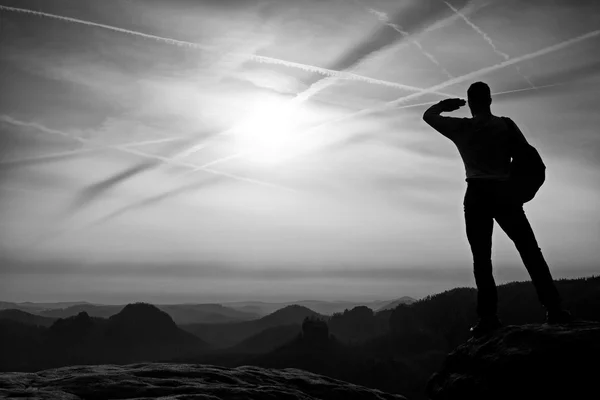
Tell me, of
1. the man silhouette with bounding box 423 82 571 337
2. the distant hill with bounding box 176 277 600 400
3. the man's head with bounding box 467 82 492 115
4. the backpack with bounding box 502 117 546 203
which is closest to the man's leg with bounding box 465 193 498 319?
the man silhouette with bounding box 423 82 571 337

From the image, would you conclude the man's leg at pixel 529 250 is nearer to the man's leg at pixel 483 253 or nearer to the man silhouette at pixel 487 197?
the man silhouette at pixel 487 197

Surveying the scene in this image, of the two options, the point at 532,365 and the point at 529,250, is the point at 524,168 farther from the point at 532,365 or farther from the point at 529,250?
the point at 532,365

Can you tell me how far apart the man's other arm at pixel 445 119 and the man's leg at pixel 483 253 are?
1319 mm

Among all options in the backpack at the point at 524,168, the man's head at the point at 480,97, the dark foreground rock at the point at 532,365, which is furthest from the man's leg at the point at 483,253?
the man's head at the point at 480,97

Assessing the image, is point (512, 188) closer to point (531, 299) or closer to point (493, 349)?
point (493, 349)

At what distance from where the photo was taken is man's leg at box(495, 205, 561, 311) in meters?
7.59

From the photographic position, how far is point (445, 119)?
841 centimetres

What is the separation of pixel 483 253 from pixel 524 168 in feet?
5.76

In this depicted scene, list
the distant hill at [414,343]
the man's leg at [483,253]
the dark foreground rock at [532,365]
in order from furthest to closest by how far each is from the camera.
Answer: the distant hill at [414,343]
the man's leg at [483,253]
the dark foreground rock at [532,365]

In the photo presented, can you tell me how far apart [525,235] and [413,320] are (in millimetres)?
187156

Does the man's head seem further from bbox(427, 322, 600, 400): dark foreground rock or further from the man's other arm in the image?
bbox(427, 322, 600, 400): dark foreground rock

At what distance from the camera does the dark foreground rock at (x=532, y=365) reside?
6223 millimetres

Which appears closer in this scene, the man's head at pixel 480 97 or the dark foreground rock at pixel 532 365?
the dark foreground rock at pixel 532 365

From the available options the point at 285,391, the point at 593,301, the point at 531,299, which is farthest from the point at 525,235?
the point at 531,299
